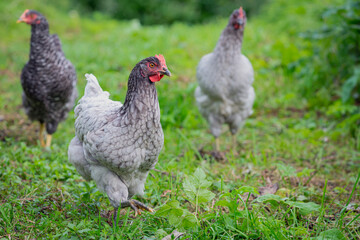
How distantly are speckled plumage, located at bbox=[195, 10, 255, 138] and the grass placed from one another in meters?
0.48

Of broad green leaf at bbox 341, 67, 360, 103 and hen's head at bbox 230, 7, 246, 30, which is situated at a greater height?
hen's head at bbox 230, 7, 246, 30

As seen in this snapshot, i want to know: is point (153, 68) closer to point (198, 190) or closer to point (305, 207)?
point (198, 190)

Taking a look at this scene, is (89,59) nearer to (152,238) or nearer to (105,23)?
(105,23)

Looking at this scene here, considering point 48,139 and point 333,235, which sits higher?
point 333,235

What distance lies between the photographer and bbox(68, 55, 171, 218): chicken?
8.85 ft

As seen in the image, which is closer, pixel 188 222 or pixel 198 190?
pixel 188 222

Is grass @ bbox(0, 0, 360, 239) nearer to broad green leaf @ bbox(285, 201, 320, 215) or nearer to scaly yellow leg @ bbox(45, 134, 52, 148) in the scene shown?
broad green leaf @ bbox(285, 201, 320, 215)

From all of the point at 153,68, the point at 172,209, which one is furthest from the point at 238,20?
the point at 172,209

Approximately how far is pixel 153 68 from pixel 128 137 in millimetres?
525

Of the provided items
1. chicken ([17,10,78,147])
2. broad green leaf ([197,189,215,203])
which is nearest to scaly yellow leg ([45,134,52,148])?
chicken ([17,10,78,147])

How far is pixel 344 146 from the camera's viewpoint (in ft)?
15.5

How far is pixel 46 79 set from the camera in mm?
4465

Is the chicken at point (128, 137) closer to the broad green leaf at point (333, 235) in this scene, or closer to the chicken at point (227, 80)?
the broad green leaf at point (333, 235)

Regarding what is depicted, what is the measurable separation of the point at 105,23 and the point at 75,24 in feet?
3.14
